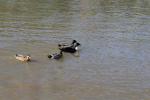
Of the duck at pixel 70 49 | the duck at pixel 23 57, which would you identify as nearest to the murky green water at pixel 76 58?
the duck at pixel 23 57

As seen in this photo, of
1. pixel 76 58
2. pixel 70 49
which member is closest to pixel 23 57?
pixel 76 58

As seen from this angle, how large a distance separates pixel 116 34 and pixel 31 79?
906cm

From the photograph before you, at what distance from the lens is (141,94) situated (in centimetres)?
1580

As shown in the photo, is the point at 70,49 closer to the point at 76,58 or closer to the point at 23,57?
the point at 76,58

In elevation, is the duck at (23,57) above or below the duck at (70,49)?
above

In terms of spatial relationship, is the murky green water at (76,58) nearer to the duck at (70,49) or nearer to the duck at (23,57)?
the duck at (23,57)

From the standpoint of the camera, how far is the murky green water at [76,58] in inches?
628

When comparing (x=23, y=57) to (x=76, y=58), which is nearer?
(x=23, y=57)

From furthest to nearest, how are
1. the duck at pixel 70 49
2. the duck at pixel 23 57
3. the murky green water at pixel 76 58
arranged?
the duck at pixel 70 49 → the duck at pixel 23 57 → the murky green water at pixel 76 58

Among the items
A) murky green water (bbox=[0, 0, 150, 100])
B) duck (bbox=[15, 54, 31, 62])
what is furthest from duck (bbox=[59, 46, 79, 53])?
duck (bbox=[15, 54, 31, 62])

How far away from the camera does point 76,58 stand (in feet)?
65.7

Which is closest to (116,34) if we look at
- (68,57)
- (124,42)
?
(124,42)

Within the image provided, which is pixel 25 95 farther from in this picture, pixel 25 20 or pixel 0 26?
pixel 25 20

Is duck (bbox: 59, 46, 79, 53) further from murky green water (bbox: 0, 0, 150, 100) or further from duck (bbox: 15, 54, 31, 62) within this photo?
duck (bbox: 15, 54, 31, 62)
